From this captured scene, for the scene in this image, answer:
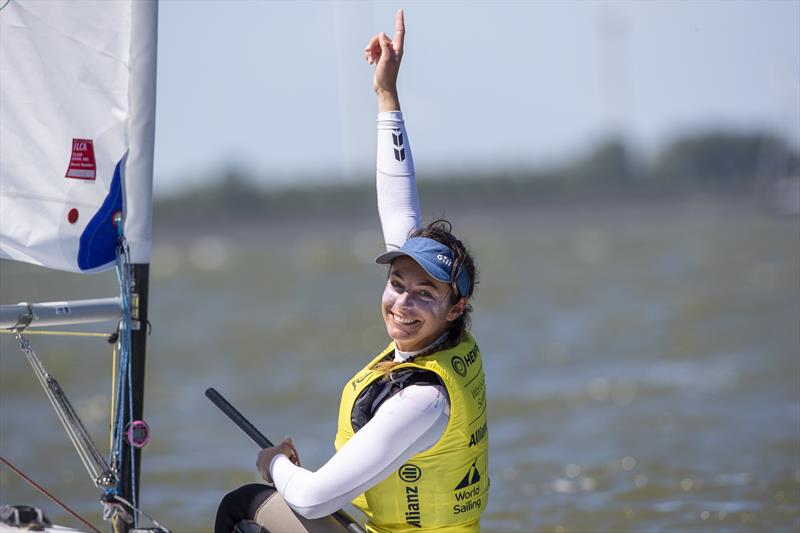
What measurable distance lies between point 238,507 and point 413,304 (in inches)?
26.6

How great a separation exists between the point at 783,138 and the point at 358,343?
54.2 metres

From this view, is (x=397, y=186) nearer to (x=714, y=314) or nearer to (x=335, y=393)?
(x=335, y=393)

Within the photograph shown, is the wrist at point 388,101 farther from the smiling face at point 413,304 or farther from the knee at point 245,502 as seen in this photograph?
the knee at point 245,502

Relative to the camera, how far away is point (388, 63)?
3.26 m

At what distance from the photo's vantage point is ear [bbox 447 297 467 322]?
2814mm

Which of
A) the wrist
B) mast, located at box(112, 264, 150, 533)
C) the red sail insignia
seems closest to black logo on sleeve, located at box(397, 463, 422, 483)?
mast, located at box(112, 264, 150, 533)

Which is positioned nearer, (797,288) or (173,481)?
(173,481)

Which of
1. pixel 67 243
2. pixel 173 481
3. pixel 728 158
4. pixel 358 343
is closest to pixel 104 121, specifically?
pixel 67 243

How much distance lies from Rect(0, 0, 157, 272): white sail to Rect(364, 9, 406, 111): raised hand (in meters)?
0.66

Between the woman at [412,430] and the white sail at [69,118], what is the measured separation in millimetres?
975

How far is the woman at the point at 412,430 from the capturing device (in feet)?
8.51

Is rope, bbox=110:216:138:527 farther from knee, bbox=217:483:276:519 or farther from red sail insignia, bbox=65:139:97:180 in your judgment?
knee, bbox=217:483:276:519

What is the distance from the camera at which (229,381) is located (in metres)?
12.5

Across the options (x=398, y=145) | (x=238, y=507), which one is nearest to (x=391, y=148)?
(x=398, y=145)
